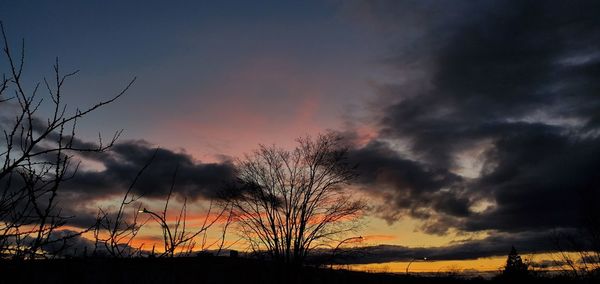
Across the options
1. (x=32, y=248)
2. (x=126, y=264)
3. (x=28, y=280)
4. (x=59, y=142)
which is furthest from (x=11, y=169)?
(x=126, y=264)

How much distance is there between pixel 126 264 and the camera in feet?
16.0

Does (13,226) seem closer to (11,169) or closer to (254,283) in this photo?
(11,169)

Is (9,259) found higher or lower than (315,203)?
lower

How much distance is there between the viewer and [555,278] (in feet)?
87.9

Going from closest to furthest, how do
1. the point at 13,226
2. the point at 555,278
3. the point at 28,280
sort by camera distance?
the point at 13,226 < the point at 28,280 < the point at 555,278

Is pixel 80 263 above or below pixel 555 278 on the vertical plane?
above

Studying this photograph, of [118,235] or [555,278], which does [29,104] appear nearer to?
[118,235]

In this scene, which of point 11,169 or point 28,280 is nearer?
point 11,169

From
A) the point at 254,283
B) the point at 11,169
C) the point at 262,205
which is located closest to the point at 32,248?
the point at 11,169

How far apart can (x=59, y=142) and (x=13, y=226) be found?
0.82m

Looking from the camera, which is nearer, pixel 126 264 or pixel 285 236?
pixel 126 264

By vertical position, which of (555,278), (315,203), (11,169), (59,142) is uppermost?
(315,203)

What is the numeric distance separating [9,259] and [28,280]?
57 cm

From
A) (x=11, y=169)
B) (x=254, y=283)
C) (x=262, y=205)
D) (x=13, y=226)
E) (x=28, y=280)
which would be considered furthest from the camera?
(x=262, y=205)
